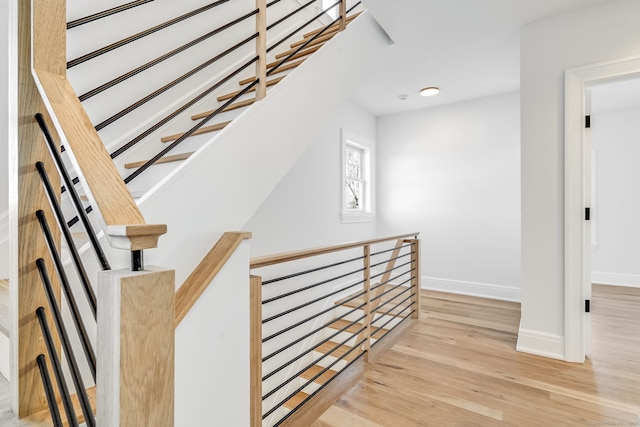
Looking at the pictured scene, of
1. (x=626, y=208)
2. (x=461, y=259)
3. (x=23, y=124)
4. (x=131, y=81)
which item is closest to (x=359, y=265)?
(x=461, y=259)

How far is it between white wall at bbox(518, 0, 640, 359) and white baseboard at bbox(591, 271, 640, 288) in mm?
3469

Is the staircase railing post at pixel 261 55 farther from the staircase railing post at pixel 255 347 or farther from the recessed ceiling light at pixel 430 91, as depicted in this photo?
the recessed ceiling light at pixel 430 91

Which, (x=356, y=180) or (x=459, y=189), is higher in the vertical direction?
(x=356, y=180)

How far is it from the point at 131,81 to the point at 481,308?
398 centimetres

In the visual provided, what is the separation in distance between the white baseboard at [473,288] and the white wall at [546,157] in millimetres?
1727

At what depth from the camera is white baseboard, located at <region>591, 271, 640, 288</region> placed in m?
4.77

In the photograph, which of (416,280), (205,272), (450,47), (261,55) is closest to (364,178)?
(416,280)

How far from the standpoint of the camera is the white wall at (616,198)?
4770 mm

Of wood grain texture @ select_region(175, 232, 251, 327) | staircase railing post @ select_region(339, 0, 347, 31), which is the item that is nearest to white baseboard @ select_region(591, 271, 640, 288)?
staircase railing post @ select_region(339, 0, 347, 31)

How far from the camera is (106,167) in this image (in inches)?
30.8

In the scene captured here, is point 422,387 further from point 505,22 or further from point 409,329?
point 505,22

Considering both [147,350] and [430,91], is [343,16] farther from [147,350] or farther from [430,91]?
[147,350]

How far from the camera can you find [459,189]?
15.0ft

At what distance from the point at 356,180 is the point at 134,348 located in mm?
4406
